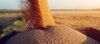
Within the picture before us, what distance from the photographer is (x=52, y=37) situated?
23.2ft

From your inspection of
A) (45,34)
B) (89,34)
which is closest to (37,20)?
(45,34)

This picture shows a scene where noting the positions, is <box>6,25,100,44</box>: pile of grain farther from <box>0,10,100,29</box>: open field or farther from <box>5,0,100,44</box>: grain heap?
<box>0,10,100,29</box>: open field

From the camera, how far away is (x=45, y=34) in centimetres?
721

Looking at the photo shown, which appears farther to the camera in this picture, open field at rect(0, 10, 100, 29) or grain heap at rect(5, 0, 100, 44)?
open field at rect(0, 10, 100, 29)

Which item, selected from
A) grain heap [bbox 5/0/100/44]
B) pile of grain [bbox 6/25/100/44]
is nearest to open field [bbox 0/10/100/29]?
grain heap [bbox 5/0/100/44]

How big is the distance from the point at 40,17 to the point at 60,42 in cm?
111

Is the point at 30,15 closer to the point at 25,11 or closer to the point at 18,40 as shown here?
the point at 25,11

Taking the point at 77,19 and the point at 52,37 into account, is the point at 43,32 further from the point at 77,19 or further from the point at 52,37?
the point at 77,19

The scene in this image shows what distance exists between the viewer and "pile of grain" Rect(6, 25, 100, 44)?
6961 mm

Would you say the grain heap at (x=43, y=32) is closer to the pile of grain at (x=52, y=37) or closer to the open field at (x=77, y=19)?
the pile of grain at (x=52, y=37)

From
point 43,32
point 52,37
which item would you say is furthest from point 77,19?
point 52,37

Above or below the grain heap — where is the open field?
below

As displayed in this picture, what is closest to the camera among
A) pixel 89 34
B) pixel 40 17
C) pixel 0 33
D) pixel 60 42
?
pixel 60 42

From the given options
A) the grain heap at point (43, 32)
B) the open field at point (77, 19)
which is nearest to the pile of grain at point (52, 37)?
the grain heap at point (43, 32)
